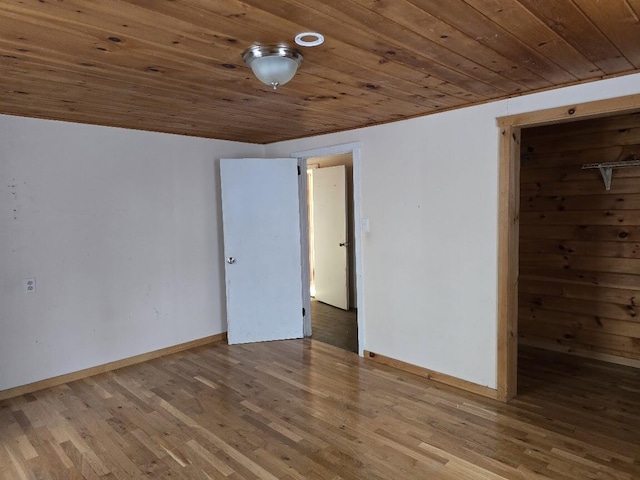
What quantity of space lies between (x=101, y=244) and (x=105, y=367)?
Answer: 3.60 ft

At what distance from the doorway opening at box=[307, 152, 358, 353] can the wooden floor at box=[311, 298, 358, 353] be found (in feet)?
0.04

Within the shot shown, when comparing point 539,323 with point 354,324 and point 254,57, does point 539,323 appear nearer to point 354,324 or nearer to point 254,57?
point 354,324

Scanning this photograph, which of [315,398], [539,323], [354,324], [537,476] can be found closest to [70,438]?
[315,398]

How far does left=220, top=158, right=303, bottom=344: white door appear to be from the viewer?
4379 millimetres

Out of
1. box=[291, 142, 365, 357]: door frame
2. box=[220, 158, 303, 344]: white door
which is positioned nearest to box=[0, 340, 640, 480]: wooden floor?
box=[291, 142, 365, 357]: door frame

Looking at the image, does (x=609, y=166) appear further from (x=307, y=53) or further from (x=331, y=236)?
(x=331, y=236)

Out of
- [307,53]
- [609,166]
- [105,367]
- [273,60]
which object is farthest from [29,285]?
[609,166]

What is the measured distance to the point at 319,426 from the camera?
8.91 feet

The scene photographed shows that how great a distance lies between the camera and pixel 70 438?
2.66 meters

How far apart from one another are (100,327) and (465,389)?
3118 mm

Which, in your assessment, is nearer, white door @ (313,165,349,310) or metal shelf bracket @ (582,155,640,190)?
metal shelf bracket @ (582,155,640,190)

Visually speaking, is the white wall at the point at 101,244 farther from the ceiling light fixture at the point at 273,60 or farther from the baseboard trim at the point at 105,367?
the ceiling light fixture at the point at 273,60

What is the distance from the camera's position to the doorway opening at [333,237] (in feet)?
18.4

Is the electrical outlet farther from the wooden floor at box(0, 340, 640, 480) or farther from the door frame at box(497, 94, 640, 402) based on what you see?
the door frame at box(497, 94, 640, 402)
